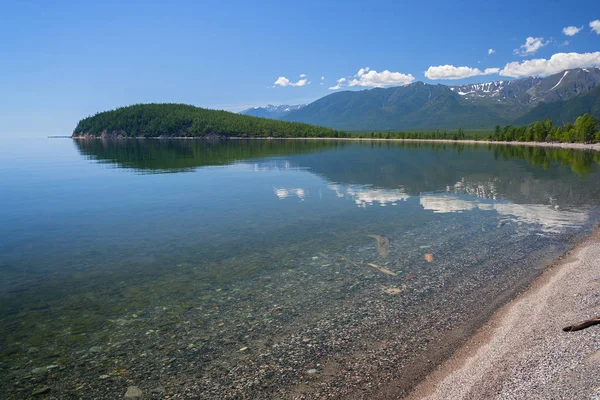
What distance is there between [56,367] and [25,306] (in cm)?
707

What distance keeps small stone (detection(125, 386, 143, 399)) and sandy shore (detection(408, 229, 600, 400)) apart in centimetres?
915

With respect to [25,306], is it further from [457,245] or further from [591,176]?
[591,176]

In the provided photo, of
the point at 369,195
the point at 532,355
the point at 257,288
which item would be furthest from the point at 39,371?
the point at 369,195

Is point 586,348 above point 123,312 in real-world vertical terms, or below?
above

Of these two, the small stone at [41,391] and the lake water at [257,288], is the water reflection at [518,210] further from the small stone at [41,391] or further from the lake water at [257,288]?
the small stone at [41,391]

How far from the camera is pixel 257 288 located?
68.7 ft

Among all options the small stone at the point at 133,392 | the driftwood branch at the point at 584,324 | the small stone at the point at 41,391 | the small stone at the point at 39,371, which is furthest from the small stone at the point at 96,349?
the driftwood branch at the point at 584,324

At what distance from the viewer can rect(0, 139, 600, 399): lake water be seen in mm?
13594

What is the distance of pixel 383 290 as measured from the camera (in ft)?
66.9

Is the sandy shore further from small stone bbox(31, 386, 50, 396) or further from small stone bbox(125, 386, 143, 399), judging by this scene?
small stone bbox(31, 386, 50, 396)

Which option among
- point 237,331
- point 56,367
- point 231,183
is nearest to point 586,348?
point 237,331

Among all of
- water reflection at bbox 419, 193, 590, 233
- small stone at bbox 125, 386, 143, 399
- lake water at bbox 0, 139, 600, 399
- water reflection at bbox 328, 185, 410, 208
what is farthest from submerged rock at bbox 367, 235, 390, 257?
small stone at bbox 125, 386, 143, 399

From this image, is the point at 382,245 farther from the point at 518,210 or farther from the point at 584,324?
the point at 518,210

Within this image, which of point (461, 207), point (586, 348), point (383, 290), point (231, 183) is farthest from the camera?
point (231, 183)
